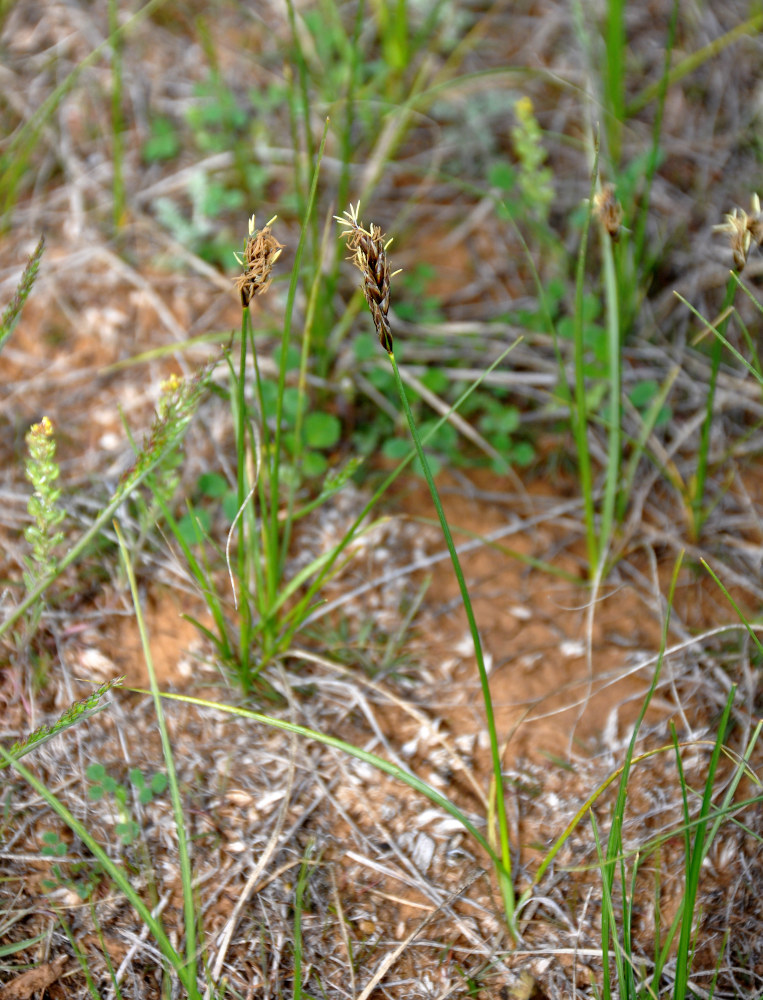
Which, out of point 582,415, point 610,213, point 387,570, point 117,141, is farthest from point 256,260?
point 117,141

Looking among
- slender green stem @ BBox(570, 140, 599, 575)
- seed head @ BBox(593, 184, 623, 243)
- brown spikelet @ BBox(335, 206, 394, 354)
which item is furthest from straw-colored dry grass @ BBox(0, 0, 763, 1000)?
seed head @ BBox(593, 184, 623, 243)

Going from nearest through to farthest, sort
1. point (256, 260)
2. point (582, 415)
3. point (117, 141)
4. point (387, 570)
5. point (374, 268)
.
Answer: point (374, 268) → point (256, 260) → point (582, 415) → point (387, 570) → point (117, 141)

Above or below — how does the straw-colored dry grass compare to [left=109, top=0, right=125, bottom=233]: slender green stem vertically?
below

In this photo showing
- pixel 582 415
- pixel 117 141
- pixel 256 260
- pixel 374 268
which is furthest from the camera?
pixel 117 141

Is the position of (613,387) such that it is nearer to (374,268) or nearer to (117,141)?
(374,268)

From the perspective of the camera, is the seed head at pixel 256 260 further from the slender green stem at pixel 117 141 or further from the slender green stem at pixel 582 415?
the slender green stem at pixel 117 141

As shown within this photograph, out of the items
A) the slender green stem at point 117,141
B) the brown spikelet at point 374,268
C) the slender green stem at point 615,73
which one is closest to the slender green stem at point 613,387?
the slender green stem at point 615,73

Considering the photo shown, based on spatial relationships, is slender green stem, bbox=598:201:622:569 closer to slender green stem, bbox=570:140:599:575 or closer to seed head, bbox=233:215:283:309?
slender green stem, bbox=570:140:599:575

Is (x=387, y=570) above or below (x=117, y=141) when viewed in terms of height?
below
